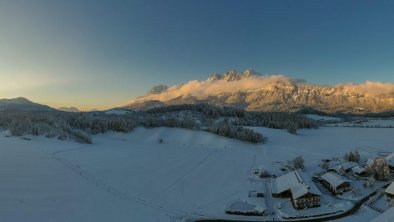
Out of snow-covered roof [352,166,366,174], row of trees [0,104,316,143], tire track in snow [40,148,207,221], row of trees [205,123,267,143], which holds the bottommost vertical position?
tire track in snow [40,148,207,221]

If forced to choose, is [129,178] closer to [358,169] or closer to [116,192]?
[116,192]

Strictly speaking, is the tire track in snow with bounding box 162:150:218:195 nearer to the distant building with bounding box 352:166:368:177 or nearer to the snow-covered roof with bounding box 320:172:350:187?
the snow-covered roof with bounding box 320:172:350:187

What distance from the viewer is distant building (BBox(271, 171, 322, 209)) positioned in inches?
1870

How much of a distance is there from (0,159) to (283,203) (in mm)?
47982

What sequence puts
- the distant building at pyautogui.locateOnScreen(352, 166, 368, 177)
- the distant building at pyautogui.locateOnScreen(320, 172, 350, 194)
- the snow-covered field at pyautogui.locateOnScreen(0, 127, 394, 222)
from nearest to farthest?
the snow-covered field at pyautogui.locateOnScreen(0, 127, 394, 222) → the distant building at pyautogui.locateOnScreen(320, 172, 350, 194) → the distant building at pyautogui.locateOnScreen(352, 166, 368, 177)

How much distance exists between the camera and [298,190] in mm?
49312

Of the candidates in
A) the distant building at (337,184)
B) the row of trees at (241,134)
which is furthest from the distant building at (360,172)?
the row of trees at (241,134)

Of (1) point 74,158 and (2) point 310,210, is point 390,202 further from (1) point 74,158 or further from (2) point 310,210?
(1) point 74,158

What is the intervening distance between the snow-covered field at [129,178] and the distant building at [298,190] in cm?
510

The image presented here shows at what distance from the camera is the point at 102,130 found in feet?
406

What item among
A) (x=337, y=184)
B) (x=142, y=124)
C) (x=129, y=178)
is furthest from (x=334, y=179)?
(x=142, y=124)

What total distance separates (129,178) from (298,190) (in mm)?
29557

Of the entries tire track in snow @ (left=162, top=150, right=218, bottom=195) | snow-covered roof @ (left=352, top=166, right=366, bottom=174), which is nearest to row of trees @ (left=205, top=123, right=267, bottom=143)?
tire track in snow @ (left=162, top=150, right=218, bottom=195)

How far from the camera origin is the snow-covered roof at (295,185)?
158ft
